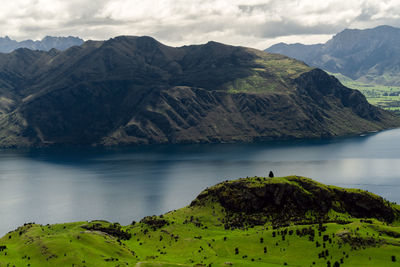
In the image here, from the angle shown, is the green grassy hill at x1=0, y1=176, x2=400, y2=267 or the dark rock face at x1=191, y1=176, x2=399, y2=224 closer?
the green grassy hill at x1=0, y1=176, x2=400, y2=267

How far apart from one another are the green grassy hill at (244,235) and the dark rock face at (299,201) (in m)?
0.37

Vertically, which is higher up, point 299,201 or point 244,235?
point 299,201

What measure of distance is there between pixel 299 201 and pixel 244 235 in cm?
3607

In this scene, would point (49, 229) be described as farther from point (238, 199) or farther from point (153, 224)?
point (238, 199)

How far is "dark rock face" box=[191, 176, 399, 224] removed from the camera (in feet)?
551

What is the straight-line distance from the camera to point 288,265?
4692 inches

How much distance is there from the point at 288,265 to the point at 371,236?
25.7 meters

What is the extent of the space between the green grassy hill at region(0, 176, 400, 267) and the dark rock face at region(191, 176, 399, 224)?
0.37 m

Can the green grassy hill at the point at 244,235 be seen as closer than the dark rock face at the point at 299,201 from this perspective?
Yes

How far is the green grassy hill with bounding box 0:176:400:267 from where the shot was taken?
122875 millimetres

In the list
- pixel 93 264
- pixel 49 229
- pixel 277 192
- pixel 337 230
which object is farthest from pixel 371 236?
pixel 49 229

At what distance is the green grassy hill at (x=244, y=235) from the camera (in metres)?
123

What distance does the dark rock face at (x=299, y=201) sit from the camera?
551 ft

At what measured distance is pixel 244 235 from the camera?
14238 centimetres
